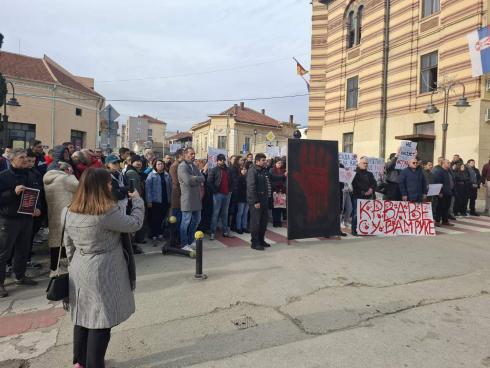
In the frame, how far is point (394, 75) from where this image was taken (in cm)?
1964

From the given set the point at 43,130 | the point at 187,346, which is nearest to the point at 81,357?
the point at 187,346

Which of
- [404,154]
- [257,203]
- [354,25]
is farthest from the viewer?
[354,25]

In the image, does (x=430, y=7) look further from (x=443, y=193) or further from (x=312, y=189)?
(x=312, y=189)

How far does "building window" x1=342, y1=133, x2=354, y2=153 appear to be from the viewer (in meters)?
22.8

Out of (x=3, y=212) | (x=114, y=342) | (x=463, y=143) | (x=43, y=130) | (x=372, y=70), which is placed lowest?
(x=114, y=342)

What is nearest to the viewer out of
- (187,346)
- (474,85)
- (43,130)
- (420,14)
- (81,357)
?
(81,357)

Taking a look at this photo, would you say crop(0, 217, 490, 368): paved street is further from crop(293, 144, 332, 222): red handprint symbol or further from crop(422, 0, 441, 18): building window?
crop(422, 0, 441, 18): building window

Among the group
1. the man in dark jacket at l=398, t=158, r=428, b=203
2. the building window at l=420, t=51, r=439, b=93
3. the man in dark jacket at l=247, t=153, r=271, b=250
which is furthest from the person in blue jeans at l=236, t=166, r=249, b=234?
the building window at l=420, t=51, r=439, b=93

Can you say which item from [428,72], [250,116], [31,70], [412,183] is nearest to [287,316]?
[412,183]

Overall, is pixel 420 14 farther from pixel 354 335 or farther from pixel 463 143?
pixel 354 335

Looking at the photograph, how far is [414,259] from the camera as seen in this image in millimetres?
6797

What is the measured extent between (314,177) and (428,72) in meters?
13.4

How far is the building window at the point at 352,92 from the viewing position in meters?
22.5

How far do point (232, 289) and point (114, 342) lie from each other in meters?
1.83
